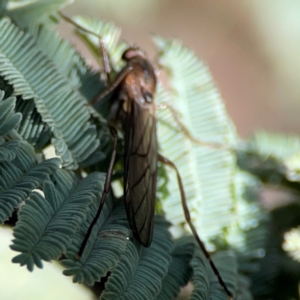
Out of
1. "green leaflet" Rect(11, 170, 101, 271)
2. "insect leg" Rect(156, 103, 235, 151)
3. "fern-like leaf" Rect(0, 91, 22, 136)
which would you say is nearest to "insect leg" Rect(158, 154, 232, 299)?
"insect leg" Rect(156, 103, 235, 151)

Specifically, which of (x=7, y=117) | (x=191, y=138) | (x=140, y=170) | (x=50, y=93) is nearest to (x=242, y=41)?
(x=191, y=138)

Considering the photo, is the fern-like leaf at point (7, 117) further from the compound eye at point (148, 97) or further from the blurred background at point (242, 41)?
the blurred background at point (242, 41)

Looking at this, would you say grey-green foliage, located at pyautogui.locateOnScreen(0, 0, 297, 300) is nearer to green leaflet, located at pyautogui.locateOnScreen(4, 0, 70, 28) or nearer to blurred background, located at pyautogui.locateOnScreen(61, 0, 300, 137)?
green leaflet, located at pyautogui.locateOnScreen(4, 0, 70, 28)

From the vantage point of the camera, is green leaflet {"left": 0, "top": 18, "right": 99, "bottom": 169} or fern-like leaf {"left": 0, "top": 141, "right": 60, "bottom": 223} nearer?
fern-like leaf {"left": 0, "top": 141, "right": 60, "bottom": 223}

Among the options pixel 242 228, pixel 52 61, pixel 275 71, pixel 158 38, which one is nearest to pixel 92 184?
pixel 52 61

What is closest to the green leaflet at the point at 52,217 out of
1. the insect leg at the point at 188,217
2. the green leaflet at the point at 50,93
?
the green leaflet at the point at 50,93

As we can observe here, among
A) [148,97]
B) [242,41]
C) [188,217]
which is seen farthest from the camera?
[242,41]

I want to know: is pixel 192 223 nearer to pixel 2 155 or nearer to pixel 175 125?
pixel 175 125

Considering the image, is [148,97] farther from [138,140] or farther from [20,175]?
[20,175]

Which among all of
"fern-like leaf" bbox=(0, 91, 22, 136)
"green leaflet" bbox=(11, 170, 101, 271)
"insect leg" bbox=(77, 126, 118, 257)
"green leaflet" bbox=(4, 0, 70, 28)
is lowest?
"insect leg" bbox=(77, 126, 118, 257)
